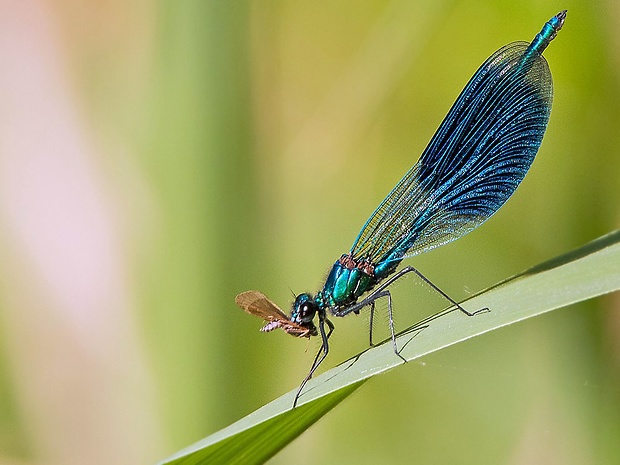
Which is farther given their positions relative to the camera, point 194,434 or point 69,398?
point 69,398

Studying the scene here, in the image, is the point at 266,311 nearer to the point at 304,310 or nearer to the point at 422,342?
the point at 304,310

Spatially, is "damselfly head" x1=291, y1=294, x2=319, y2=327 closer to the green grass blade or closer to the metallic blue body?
the metallic blue body

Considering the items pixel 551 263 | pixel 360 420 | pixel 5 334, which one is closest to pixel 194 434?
pixel 551 263

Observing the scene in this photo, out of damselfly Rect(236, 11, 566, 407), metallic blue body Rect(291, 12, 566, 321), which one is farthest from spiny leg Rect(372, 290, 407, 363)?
metallic blue body Rect(291, 12, 566, 321)

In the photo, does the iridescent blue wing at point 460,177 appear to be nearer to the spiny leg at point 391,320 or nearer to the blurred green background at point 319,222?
the spiny leg at point 391,320

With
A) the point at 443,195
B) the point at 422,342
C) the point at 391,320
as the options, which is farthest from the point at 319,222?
the point at 422,342

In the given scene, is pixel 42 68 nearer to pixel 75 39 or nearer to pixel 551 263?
pixel 75 39
